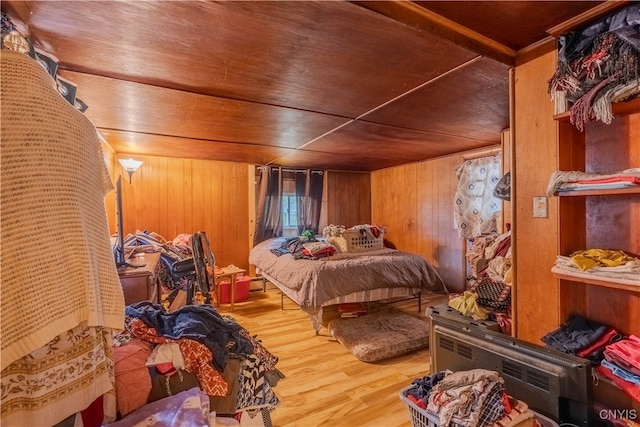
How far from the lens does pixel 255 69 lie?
161 centimetres

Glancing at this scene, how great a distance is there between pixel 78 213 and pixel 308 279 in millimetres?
2214

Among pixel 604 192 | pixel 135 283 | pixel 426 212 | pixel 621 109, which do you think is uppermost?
pixel 621 109

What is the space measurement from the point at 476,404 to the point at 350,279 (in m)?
1.81

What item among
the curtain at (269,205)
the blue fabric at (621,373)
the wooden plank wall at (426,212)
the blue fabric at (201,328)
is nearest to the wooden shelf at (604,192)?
the blue fabric at (621,373)

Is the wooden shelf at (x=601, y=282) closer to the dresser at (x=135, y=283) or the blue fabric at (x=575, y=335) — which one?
the blue fabric at (x=575, y=335)

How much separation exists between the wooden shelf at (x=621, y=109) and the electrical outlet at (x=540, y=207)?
1.31 feet

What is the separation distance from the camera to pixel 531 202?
5.04 feet

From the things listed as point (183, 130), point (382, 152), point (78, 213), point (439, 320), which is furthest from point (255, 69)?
point (382, 152)

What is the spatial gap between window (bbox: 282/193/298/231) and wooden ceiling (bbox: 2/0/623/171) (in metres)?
2.45

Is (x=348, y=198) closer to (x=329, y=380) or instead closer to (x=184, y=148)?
(x=184, y=148)

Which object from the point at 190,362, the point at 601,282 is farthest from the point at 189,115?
the point at 601,282

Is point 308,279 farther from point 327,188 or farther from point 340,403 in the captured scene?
point 327,188

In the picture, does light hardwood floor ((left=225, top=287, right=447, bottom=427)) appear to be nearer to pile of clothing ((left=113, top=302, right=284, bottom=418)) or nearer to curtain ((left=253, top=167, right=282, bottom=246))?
pile of clothing ((left=113, top=302, right=284, bottom=418))

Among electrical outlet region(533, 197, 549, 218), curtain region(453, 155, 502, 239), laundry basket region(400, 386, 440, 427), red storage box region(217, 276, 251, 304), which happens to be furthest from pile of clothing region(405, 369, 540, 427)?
red storage box region(217, 276, 251, 304)
